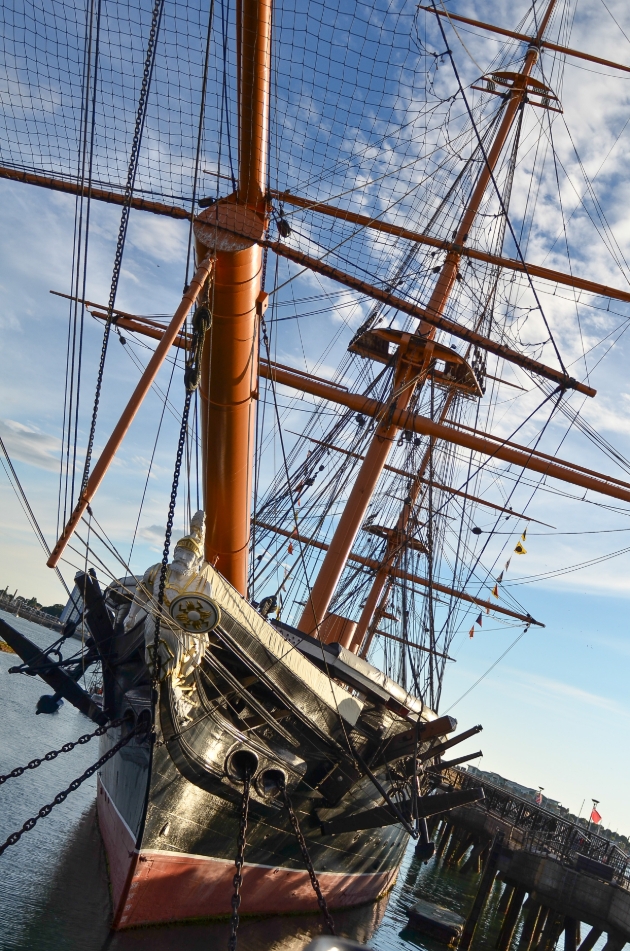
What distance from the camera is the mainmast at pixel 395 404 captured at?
628 inches

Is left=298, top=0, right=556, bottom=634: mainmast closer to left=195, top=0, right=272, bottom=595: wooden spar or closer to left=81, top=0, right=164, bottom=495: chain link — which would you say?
left=195, top=0, right=272, bottom=595: wooden spar

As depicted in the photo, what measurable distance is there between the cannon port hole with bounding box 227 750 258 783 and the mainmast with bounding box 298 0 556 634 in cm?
313

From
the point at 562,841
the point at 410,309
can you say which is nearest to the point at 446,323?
the point at 410,309

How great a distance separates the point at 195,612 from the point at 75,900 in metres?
5.42

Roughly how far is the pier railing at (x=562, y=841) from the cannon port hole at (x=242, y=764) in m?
8.61

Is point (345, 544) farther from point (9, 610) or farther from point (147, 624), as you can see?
point (9, 610)

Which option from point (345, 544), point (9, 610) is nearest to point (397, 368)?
point (345, 544)

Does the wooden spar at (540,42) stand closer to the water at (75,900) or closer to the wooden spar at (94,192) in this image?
the wooden spar at (94,192)

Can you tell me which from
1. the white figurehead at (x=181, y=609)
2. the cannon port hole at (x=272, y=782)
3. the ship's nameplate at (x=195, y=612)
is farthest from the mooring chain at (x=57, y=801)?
the cannon port hole at (x=272, y=782)

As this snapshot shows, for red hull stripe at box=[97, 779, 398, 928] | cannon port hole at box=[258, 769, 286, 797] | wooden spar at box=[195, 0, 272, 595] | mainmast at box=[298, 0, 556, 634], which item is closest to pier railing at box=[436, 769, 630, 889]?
mainmast at box=[298, 0, 556, 634]

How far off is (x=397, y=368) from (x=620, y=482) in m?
5.43

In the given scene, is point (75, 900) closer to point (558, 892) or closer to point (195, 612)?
point (195, 612)

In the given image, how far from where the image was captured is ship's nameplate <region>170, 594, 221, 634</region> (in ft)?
27.2

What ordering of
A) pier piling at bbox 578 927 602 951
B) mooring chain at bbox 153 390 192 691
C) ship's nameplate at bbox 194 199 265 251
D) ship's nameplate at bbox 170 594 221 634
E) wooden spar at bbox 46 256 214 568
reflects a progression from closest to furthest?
wooden spar at bbox 46 256 214 568 → mooring chain at bbox 153 390 192 691 → ship's nameplate at bbox 194 199 265 251 → ship's nameplate at bbox 170 594 221 634 → pier piling at bbox 578 927 602 951
